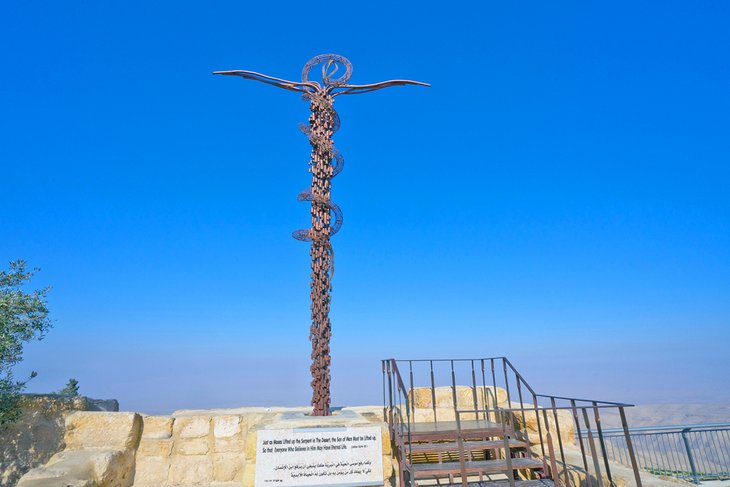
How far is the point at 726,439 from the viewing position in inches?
300

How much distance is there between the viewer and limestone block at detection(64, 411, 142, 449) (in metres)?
6.48

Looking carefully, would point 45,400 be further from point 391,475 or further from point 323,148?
point 323,148

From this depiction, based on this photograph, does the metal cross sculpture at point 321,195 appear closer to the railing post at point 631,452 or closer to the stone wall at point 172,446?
the stone wall at point 172,446

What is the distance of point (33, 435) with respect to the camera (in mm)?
6297

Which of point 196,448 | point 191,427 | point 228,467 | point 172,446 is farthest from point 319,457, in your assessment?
point 172,446

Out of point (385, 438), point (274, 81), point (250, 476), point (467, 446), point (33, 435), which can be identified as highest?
point (274, 81)

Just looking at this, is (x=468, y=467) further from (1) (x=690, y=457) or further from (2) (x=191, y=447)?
(1) (x=690, y=457)

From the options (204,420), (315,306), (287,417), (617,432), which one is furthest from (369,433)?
(617,432)

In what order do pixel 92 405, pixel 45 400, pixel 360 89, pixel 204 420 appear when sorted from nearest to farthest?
pixel 45 400 → pixel 204 420 → pixel 92 405 → pixel 360 89

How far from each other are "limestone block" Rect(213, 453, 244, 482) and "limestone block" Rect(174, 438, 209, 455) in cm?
25

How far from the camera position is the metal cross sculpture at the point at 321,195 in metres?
7.30

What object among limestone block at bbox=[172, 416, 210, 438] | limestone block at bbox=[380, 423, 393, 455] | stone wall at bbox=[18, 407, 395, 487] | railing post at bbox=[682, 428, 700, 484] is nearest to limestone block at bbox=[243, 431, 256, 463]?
stone wall at bbox=[18, 407, 395, 487]

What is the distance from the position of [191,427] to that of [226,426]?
57 cm

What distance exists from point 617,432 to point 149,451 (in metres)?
8.10
